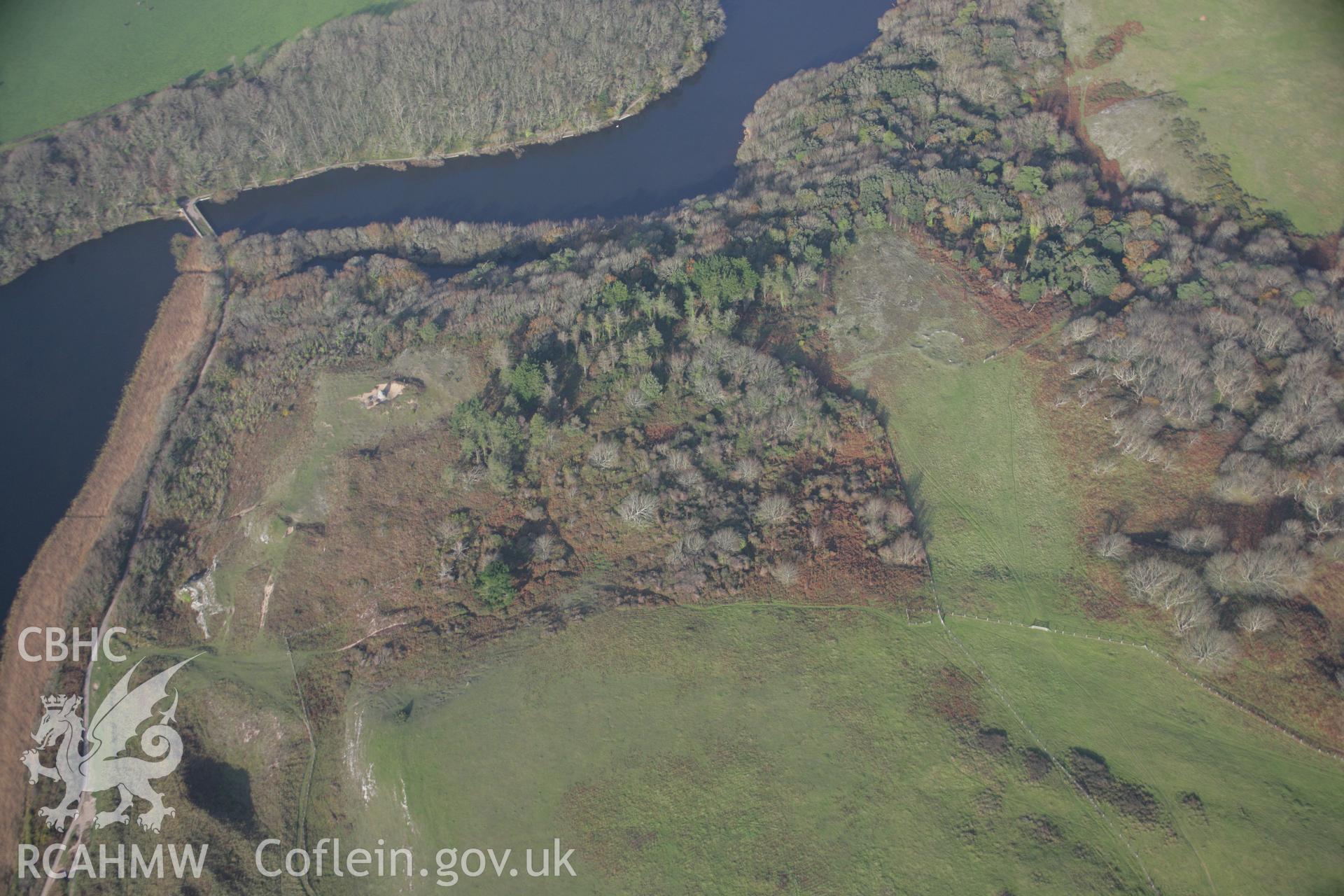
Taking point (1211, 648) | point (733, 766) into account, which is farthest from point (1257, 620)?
point (733, 766)

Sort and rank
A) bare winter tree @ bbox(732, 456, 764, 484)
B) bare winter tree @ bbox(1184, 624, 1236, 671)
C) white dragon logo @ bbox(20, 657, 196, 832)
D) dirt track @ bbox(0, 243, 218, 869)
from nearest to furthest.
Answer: bare winter tree @ bbox(1184, 624, 1236, 671) → white dragon logo @ bbox(20, 657, 196, 832) → dirt track @ bbox(0, 243, 218, 869) → bare winter tree @ bbox(732, 456, 764, 484)

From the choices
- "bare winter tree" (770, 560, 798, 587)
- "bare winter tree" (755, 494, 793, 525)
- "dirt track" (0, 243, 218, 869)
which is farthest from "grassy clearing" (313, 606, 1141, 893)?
"dirt track" (0, 243, 218, 869)

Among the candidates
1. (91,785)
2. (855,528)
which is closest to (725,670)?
(855,528)

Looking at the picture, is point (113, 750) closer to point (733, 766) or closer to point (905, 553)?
point (733, 766)

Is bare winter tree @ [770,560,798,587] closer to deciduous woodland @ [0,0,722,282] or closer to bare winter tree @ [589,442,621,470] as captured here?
bare winter tree @ [589,442,621,470]

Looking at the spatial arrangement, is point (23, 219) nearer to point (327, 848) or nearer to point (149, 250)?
point (149, 250)

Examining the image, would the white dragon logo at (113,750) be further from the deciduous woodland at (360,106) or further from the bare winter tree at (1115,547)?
the bare winter tree at (1115,547)

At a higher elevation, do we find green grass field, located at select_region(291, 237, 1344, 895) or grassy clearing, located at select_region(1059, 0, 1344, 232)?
grassy clearing, located at select_region(1059, 0, 1344, 232)
